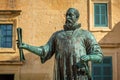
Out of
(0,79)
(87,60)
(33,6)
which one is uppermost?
(33,6)

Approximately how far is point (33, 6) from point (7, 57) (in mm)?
3422

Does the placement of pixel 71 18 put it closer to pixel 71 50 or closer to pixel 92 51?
pixel 71 50

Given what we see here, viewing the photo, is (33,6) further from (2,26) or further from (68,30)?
(68,30)

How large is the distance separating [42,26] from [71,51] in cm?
2579

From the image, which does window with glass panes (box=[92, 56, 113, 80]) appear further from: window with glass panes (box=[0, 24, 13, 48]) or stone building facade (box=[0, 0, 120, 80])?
window with glass panes (box=[0, 24, 13, 48])

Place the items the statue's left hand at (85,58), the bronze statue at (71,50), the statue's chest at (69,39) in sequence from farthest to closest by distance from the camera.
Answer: the statue's chest at (69,39) < the bronze statue at (71,50) < the statue's left hand at (85,58)

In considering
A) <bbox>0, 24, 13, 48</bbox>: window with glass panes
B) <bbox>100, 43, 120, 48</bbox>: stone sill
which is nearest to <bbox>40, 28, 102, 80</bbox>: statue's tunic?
<bbox>0, 24, 13, 48</bbox>: window with glass panes

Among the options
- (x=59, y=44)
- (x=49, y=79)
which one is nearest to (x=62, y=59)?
(x=59, y=44)

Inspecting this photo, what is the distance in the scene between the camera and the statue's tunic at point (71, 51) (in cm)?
673

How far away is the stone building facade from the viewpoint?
3206 cm

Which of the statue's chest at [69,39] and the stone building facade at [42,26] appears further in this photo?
the stone building facade at [42,26]

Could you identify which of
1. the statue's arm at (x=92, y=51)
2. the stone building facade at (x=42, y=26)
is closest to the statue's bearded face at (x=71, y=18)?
the statue's arm at (x=92, y=51)

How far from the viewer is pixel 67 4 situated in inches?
1287

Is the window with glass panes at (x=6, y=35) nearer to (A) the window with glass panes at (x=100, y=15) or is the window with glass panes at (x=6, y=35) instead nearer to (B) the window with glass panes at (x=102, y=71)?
(A) the window with glass panes at (x=100, y=15)
